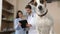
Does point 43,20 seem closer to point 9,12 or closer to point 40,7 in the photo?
point 40,7

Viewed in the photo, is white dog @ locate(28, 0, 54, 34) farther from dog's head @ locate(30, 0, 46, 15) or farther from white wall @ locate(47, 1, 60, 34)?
white wall @ locate(47, 1, 60, 34)

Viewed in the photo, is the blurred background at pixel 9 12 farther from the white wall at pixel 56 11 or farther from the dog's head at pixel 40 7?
the dog's head at pixel 40 7

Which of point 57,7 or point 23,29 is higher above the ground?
point 57,7

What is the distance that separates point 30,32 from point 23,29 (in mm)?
120

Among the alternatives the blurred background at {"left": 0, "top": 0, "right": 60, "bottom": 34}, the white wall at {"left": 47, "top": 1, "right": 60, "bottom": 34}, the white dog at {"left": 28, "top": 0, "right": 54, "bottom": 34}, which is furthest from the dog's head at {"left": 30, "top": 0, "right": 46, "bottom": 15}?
the blurred background at {"left": 0, "top": 0, "right": 60, "bottom": 34}

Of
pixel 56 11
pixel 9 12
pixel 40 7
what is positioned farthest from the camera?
pixel 9 12

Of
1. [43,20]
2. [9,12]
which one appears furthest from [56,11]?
[9,12]

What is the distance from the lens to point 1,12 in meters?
2.72

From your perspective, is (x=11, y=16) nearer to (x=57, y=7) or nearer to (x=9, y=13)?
(x=9, y=13)

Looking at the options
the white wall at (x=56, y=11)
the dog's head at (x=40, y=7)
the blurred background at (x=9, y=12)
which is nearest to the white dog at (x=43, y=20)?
the dog's head at (x=40, y=7)

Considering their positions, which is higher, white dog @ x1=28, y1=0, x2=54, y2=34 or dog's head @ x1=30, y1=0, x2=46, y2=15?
dog's head @ x1=30, y1=0, x2=46, y2=15

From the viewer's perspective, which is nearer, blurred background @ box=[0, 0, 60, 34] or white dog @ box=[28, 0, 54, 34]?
white dog @ box=[28, 0, 54, 34]

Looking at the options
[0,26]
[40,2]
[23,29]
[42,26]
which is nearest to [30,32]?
[23,29]

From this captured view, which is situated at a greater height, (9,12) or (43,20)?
(9,12)
